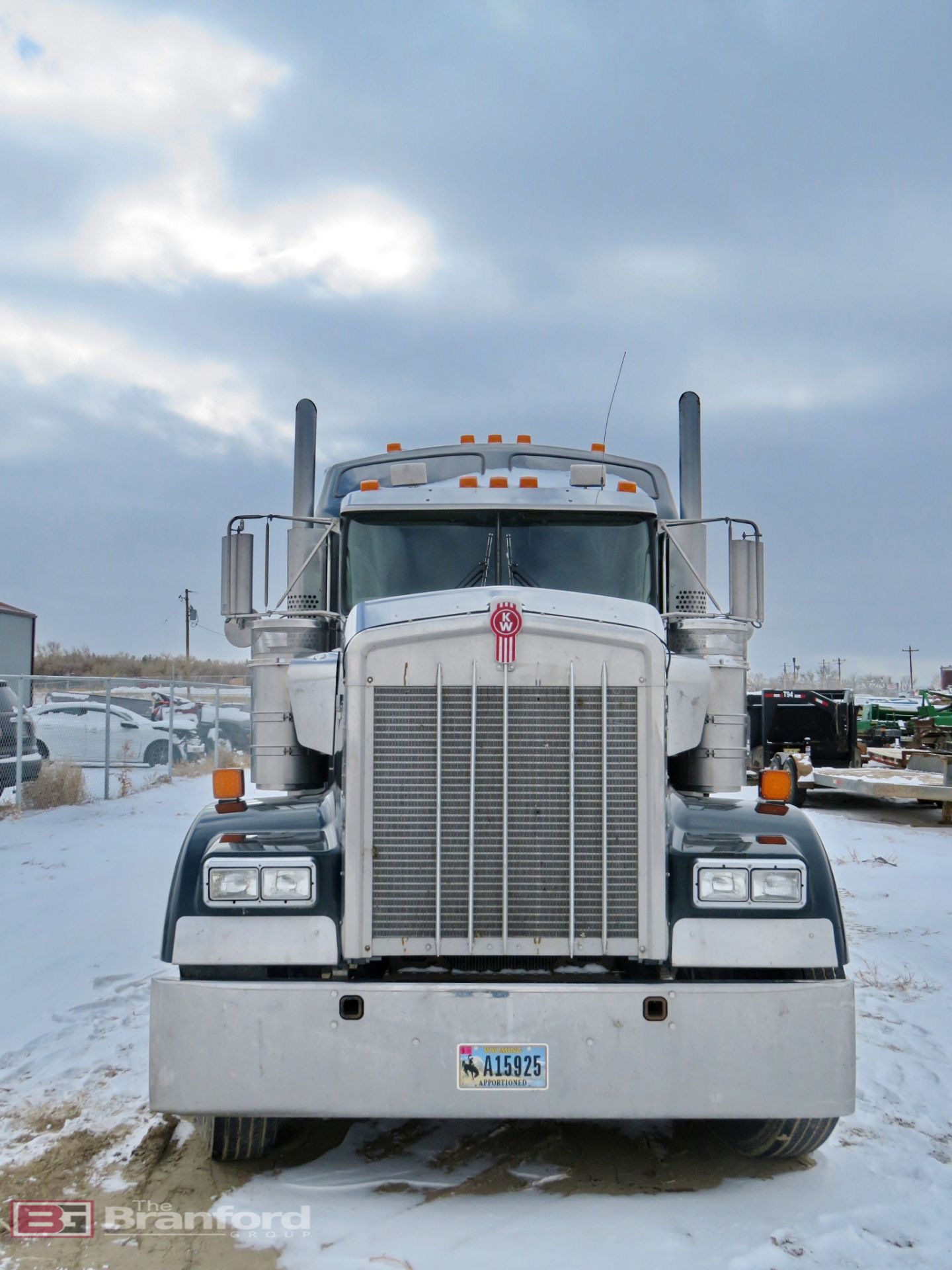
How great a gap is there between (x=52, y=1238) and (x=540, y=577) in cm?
323

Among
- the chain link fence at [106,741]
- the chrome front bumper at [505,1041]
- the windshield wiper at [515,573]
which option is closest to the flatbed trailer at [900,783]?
the chain link fence at [106,741]

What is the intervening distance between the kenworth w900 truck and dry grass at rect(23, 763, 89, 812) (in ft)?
35.8

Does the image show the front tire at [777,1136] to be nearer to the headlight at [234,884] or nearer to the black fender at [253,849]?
the black fender at [253,849]

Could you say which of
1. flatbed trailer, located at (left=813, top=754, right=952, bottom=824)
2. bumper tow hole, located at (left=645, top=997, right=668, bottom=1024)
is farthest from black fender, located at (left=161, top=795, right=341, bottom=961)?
flatbed trailer, located at (left=813, top=754, right=952, bottom=824)

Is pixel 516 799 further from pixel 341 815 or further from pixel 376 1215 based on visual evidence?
pixel 376 1215

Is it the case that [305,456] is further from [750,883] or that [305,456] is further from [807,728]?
[807,728]

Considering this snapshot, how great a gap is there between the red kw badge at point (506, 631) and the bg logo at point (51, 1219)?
90.9 inches

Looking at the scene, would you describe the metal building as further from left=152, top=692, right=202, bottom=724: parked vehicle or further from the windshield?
the windshield

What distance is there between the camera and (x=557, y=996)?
10.7ft

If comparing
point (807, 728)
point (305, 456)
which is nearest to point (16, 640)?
point (807, 728)

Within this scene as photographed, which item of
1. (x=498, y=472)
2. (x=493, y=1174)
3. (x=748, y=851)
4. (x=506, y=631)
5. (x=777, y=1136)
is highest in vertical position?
(x=498, y=472)

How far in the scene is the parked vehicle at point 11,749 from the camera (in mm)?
13094

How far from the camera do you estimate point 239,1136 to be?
3.67 m

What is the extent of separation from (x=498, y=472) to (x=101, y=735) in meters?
16.8
